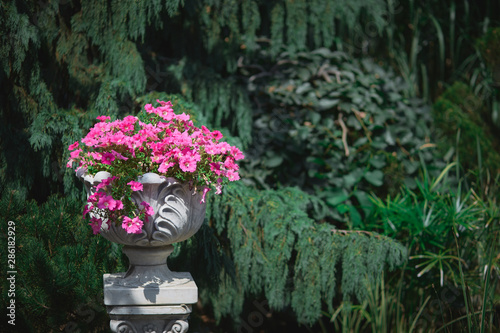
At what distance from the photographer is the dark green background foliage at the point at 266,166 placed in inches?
88.9

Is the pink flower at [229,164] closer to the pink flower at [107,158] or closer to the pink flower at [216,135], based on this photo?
the pink flower at [216,135]

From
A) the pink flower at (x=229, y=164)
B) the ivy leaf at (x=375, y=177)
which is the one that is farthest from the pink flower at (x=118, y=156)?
the ivy leaf at (x=375, y=177)

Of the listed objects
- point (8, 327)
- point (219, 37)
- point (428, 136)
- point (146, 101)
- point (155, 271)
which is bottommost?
point (8, 327)

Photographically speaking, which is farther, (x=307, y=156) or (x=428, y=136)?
(x=428, y=136)

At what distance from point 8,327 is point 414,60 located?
3505 mm

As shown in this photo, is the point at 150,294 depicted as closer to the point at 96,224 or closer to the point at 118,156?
the point at 96,224

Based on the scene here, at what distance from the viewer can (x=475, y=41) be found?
418 centimetres

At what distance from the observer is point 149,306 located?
1812 mm

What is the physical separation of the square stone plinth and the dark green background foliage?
198 mm

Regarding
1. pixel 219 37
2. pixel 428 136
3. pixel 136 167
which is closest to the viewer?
pixel 136 167

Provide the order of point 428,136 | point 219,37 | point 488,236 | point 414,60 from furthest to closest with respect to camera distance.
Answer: point 414,60, point 428,136, point 219,37, point 488,236

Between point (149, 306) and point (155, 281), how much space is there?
97mm

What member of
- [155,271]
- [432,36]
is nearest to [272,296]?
[155,271]

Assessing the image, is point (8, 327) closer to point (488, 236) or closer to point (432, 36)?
point (488, 236)
